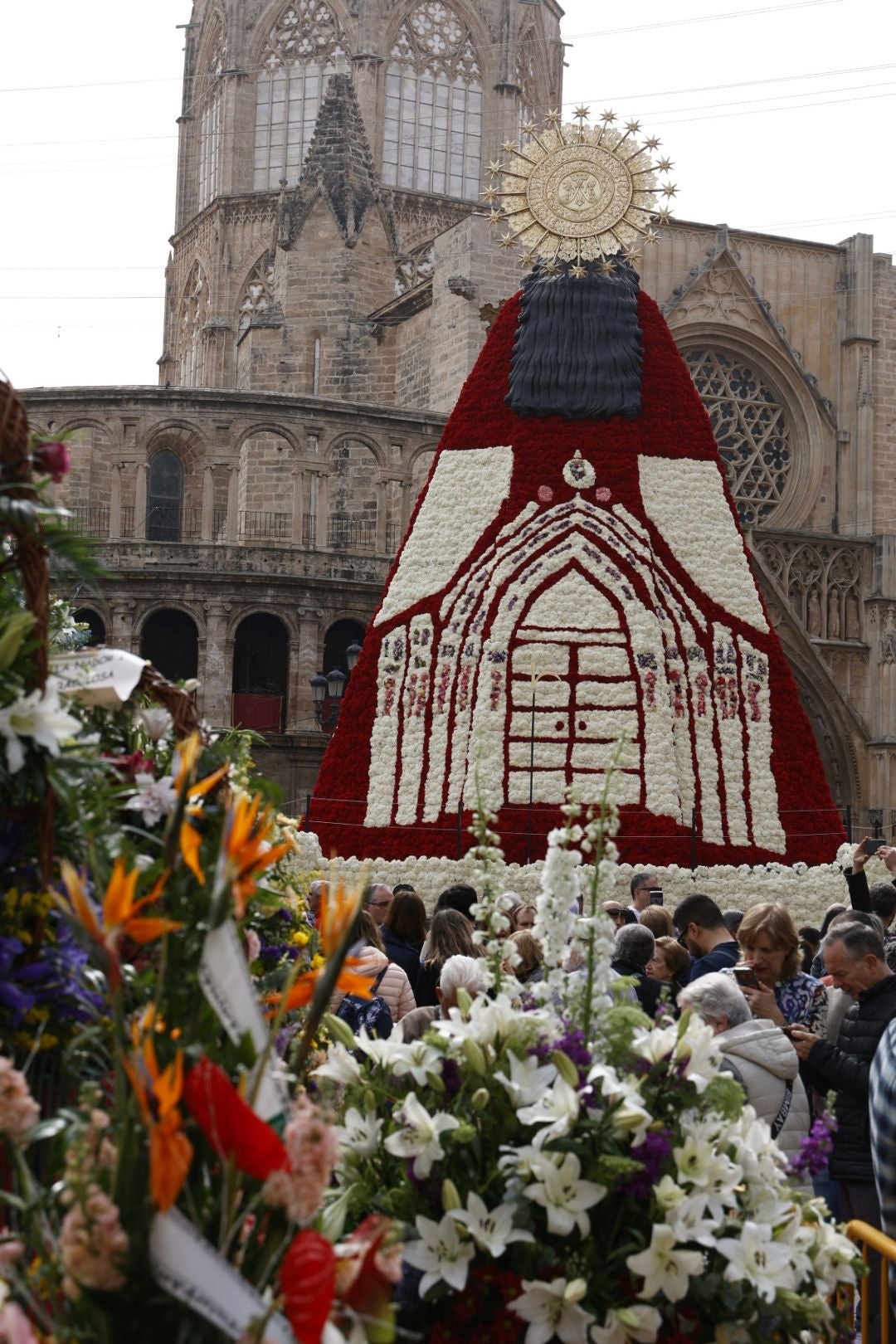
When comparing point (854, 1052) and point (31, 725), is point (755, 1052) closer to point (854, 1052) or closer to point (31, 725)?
point (854, 1052)

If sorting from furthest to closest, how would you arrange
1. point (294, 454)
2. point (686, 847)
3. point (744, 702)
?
point (294, 454)
point (744, 702)
point (686, 847)

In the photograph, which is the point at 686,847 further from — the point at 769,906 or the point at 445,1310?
the point at 445,1310

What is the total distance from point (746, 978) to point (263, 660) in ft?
81.9

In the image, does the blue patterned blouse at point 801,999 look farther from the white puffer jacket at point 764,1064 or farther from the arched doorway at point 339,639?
the arched doorway at point 339,639

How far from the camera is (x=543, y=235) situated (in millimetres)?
19234

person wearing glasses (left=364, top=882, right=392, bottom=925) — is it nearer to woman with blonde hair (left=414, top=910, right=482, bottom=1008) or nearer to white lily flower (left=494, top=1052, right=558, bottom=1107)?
woman with blonde hair (left=414, top=910, right=482, bottom=1008)

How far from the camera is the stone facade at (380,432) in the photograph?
97.9ft

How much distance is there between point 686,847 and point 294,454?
15.7 meters

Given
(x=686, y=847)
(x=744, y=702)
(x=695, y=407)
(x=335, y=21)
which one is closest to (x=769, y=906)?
(x=686, y=847)

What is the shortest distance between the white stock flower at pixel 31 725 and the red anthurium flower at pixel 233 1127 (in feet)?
2.81

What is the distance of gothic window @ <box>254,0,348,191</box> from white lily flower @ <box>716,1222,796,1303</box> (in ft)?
149

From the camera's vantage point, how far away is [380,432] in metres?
31.7

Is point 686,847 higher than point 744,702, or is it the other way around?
point 744,702

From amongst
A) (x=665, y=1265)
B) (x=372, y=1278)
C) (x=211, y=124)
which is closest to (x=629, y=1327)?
(x=665, y=1265)
